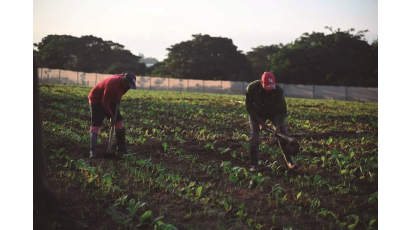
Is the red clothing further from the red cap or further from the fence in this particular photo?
the fence

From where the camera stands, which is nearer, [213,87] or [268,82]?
[268,82]

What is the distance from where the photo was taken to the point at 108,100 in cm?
763

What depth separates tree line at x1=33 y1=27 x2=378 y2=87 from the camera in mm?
49688

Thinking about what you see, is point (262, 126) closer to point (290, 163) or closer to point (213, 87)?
point (290, 163)

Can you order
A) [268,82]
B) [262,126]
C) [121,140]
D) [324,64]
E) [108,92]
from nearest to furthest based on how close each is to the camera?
[268,82] < [262,126] < [108,92] < [121,140] < [324,64]

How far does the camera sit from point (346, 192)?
6262 millimetres

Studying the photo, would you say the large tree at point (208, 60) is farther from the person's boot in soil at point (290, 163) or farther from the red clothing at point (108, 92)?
the person's boot in soil at point (290, 163)

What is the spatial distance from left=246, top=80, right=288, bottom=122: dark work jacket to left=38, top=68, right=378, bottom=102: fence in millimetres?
37754

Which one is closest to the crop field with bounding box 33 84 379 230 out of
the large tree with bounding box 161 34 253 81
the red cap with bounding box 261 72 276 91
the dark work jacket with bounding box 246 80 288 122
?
the dark work jacket with bounding box 246 80 288 122

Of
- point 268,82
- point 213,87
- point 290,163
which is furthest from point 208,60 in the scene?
point 268,82

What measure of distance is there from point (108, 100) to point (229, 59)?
48.5 m
